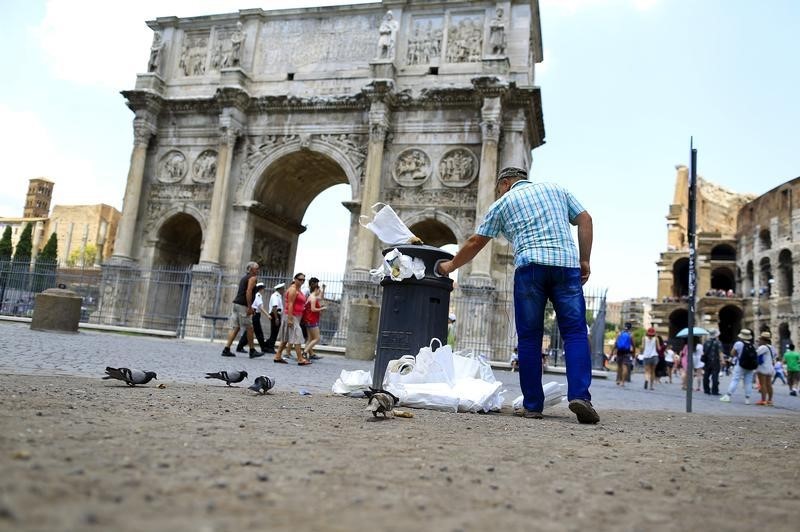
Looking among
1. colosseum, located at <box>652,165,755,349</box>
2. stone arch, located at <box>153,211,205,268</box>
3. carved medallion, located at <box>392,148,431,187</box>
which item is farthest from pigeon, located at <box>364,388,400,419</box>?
colosseum, located at <box>652,165,755,349</box>

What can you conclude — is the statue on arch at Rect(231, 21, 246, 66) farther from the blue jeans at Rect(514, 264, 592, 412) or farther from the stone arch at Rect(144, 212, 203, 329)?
the blue jeans at Rect(514, 264, 592, 412)

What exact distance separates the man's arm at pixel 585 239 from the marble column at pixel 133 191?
1827cm

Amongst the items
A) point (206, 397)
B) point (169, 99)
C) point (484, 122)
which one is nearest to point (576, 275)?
point (206, 397)

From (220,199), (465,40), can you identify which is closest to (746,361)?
(465,40)

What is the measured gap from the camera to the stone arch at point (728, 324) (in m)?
39.3

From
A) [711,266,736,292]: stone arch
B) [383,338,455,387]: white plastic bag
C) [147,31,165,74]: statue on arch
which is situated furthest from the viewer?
[711,266,736,292]: stone arch

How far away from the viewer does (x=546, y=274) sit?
429 centimetres

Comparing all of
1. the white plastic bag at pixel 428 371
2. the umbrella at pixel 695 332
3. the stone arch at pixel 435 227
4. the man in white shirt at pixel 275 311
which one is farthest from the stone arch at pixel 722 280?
the white plastic bag at pixel 428 371

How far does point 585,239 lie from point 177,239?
19.7 meters

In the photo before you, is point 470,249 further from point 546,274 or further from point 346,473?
point 346,473

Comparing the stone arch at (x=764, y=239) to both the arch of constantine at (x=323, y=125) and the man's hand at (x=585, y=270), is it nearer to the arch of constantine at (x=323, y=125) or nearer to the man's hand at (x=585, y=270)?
the arch of constantine at (x=323, y=125)

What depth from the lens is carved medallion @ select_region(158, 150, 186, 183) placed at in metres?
20.5

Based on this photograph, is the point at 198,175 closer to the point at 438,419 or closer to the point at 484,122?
the point at 484,122

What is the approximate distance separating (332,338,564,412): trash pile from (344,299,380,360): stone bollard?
9214 millimetres
